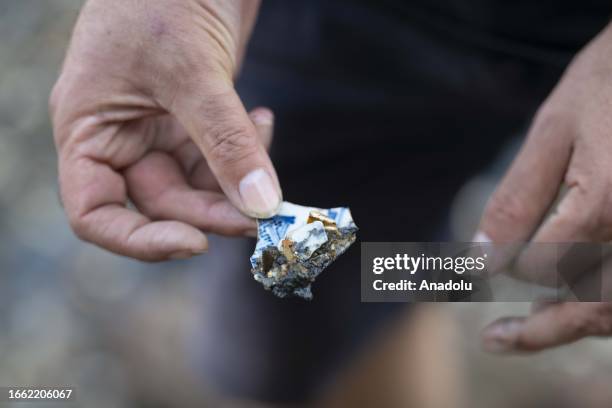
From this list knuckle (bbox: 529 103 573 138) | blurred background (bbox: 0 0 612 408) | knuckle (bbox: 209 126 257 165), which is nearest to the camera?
knuckle (bbox: 209 126 257 165)

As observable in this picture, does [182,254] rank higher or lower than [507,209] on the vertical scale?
lower

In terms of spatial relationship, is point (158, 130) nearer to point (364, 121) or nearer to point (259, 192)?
point (259, 192)

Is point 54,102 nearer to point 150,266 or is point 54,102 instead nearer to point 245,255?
point 245,255

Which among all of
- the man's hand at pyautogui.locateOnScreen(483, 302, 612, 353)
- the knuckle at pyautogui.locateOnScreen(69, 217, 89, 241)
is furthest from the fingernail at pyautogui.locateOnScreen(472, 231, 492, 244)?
the knuckle at pyautogui.locateOnScreen(69, 217, 89, 241)

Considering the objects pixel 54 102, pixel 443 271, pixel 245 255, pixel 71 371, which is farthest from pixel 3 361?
pixel 443 271

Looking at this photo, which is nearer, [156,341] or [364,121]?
[364,121]

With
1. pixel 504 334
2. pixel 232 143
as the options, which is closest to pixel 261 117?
pixel 232 143

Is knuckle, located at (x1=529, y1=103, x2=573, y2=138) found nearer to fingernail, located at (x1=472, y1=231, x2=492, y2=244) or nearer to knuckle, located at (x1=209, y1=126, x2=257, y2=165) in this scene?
fingernail, located at (x1=472, y1=231, x2=492, y2=244)
